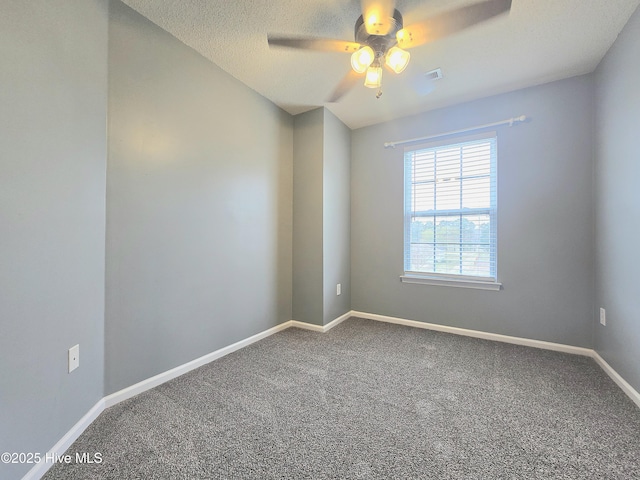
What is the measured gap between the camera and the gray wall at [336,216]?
2.94 meters

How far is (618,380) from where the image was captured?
1794mm

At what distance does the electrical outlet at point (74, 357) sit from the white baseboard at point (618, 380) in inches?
125

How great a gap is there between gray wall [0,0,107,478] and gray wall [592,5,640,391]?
3.21m

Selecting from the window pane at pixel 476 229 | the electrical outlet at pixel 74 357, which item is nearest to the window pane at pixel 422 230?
the window pane at pixel 476 229

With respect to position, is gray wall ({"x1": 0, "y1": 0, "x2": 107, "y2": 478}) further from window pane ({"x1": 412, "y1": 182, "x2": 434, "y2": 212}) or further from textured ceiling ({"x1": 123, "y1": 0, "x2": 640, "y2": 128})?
window pane ({"x1": 412, "y1": 182, "x2": 434, "y2": 212})

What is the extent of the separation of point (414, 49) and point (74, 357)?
2.90 meters

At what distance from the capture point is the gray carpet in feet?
3.75

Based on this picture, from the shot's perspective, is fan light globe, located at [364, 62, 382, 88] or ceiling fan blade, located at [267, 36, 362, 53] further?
fan light globe, located at [364, 62, 382, 88]

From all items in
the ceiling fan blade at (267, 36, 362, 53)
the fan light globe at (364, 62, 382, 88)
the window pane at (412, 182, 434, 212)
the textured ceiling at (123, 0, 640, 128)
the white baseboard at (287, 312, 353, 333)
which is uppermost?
the textured ceiling at (123, 0, 640, 128)

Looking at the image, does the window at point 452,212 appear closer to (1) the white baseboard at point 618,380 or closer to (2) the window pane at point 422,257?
(2) the window pane at point 422,257

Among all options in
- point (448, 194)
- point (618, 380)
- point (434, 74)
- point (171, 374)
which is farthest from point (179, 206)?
point (618, 380)

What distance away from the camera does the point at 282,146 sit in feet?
9.68

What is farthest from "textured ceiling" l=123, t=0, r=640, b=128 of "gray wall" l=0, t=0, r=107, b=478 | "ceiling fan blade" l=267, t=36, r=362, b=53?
"gray wall" l=0, t=0, r=107, b=478

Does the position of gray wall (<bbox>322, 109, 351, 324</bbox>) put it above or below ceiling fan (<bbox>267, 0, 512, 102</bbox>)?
below
